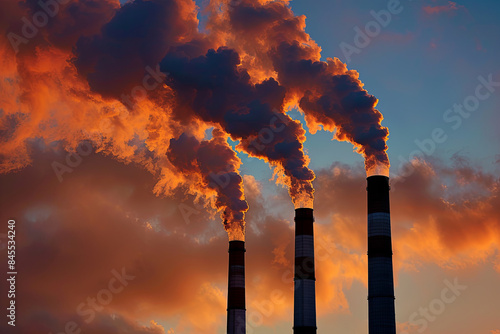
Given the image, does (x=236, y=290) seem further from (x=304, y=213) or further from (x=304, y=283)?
(x=304, y=213)

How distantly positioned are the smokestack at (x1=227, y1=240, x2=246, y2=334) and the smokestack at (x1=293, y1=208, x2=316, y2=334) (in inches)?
211

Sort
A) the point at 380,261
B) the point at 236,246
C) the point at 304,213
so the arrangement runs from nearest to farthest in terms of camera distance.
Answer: the point at 380,261 → the point at 304,213 → the point at 236,246

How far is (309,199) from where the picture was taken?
137ft

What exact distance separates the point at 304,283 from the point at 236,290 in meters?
6.60

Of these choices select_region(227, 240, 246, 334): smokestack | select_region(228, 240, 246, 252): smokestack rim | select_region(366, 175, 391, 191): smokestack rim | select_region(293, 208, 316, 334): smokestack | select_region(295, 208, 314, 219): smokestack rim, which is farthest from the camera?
select_region(228, 240, 246, 252): smokestack rim

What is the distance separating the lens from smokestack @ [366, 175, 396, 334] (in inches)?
1436

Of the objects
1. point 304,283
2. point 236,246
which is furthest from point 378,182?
point 236,246

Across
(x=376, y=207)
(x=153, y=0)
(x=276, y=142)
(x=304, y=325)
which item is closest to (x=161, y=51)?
(x=153, y=0)

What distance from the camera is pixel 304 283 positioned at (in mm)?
39625

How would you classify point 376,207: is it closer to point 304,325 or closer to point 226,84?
point 304,325

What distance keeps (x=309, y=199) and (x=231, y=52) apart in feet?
36.0

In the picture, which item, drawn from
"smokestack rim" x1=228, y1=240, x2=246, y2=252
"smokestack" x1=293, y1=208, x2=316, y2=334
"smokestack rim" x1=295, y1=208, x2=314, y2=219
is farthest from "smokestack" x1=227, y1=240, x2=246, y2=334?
"smokestack rim" x1=295, y1=208, x2=314, y2=219

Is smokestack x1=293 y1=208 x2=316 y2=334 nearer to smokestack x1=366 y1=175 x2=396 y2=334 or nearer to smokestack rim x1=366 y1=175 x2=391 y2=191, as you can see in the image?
smokestack x1=366 y1=175 x2=396 y2=334

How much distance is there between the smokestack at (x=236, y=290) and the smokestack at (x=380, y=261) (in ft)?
34.1
